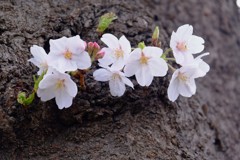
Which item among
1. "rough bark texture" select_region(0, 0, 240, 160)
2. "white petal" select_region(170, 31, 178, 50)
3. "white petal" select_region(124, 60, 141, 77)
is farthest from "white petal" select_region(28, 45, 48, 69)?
"white petal" select_region(170, 31, 178, 50)

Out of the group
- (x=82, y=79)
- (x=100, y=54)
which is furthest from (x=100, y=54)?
(x=82, y=79)

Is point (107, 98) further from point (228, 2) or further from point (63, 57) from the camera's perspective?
point (228, 2)

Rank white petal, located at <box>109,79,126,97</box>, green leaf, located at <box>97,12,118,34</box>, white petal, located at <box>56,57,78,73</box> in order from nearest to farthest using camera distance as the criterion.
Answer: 1. white petal, located at <box>56,57,78,73</box>
2. white petal, located at <box>109,79,126,97</box>
3. green leaf, located at <box>97,12,118,34</box>

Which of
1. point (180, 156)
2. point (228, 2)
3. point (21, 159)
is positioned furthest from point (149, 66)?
point (228, 2)

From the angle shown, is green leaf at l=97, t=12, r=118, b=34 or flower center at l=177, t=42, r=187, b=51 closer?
flower center at l=177, t=42, r=187, b=51

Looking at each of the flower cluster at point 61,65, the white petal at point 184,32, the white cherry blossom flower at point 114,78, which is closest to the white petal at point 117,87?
the white cherry blossom flower at point 114,78

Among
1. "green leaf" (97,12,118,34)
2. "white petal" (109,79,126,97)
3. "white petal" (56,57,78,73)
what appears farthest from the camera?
"green leaf" (97,12,118,34)

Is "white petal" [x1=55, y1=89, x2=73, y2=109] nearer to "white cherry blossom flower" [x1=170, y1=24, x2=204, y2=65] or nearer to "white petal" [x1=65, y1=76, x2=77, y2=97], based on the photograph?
"white petal" [x1=65, y1=76, x2=77, y2=97]
